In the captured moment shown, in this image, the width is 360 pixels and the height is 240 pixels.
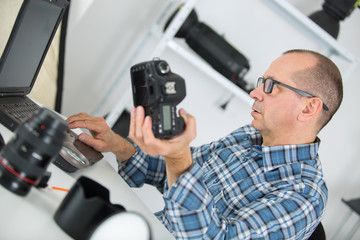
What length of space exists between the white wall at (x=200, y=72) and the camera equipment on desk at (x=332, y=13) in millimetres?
188

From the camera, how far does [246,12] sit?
2.05m

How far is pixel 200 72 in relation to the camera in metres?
2.15

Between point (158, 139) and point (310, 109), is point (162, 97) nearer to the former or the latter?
point (158, 139)

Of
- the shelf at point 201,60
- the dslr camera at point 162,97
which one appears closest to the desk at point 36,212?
the dslr camera at point 162,97

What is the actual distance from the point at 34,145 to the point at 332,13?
1815 mm

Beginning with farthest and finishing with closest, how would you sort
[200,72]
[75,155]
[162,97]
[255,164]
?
[200,72]
[255,164]
[75,155]
[162,97]

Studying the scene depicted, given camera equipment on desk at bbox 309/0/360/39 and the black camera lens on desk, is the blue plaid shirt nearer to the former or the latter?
the black camera lens on desk

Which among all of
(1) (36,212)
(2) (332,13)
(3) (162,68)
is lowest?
(1) (36,212)

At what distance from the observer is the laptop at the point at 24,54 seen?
0.82 metres

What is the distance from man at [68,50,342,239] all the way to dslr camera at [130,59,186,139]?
20 millimetres

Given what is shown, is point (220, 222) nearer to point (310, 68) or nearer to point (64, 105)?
point (310, 68)

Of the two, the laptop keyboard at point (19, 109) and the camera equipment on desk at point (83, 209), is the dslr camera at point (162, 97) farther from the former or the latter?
the laptop keyboard at point (19, 109)

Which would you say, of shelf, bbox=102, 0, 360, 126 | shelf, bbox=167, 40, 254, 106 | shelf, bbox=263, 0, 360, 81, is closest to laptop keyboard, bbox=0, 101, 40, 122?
shelf, bbox=102, 0, 360, 126

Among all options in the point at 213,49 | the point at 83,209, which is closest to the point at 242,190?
the point at 83,209
